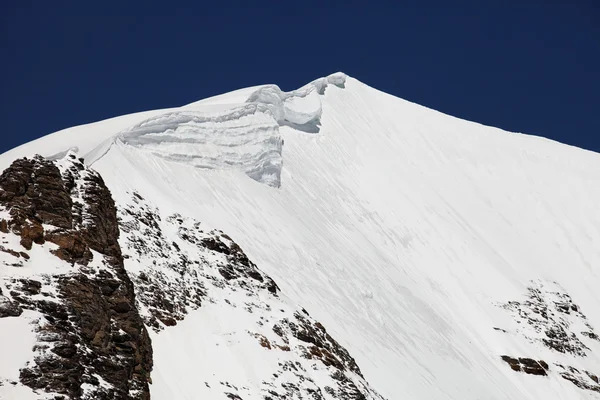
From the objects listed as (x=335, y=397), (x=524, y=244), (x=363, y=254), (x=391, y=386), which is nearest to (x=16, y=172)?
(x=335, y=397)

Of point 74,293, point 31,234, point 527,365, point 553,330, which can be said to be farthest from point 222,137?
point 74,293

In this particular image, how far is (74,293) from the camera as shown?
2077 cm

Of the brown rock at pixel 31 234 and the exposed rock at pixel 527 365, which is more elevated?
the exposed rock at pixel 527 365

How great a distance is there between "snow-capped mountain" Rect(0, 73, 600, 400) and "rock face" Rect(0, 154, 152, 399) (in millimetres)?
54

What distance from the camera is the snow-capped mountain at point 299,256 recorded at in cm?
2178

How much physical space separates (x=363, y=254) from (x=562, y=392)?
1164 cm

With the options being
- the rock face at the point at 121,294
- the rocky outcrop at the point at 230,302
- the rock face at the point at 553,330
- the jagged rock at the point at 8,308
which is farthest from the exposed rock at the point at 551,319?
the jagged rock at the point at 8,308

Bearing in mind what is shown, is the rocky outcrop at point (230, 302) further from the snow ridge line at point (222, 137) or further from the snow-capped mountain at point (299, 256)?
the snow ridge line at point (222, 137)

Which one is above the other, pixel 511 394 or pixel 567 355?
pixel 567 355

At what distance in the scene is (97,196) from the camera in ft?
84.7

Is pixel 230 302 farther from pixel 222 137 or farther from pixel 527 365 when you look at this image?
pixel 527 365

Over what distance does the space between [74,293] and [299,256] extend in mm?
19978

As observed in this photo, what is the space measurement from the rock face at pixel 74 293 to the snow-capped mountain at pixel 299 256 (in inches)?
2.1

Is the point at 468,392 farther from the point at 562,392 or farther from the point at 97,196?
the point at 97,196
